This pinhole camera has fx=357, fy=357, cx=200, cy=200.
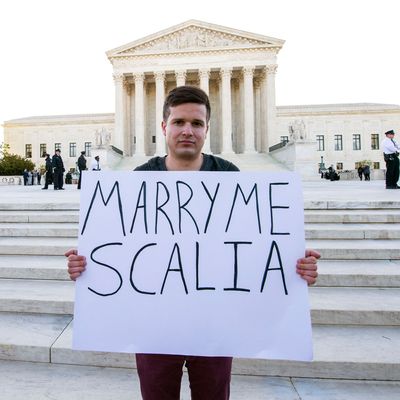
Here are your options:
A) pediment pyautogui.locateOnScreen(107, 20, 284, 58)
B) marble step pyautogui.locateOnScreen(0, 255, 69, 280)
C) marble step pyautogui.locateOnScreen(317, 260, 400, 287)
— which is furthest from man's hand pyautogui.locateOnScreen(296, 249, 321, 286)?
pediment pyautogui.locateOnScreen(107, 20, 284, 58)

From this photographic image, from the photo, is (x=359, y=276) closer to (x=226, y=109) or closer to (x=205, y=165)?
(x=205, y=165)

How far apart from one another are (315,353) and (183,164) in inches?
77.6

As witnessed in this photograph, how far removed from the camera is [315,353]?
2842 millimetres

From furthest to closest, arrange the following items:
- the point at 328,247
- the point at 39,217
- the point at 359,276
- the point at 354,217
→ the point at 39,217 < the point at 354,217 < the point at 328,247 < the point at 359,276

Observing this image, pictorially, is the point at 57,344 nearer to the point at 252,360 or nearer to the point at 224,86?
the point at 252,360

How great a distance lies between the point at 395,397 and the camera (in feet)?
8.18

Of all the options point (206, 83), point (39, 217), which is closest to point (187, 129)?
point (39, 217)

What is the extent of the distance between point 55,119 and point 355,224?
69.0 meters

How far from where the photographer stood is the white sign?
1707 mm

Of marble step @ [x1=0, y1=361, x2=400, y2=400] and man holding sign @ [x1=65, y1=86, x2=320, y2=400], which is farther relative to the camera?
marble step @ [x1=0, y1=361, x2=400, y2=400]

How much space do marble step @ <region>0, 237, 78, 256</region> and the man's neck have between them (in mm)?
3345

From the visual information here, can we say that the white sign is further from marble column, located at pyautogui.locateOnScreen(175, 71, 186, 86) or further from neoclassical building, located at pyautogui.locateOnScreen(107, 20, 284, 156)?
marble column, located at pyautogui.locateOnScreen(175, 71, 186, 86)

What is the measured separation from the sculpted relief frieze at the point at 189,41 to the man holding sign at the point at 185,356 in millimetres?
42883

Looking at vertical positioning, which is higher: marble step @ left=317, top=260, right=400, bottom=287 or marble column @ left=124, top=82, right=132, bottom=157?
marble column @ left=124, top=82, right=132, bottom=157
